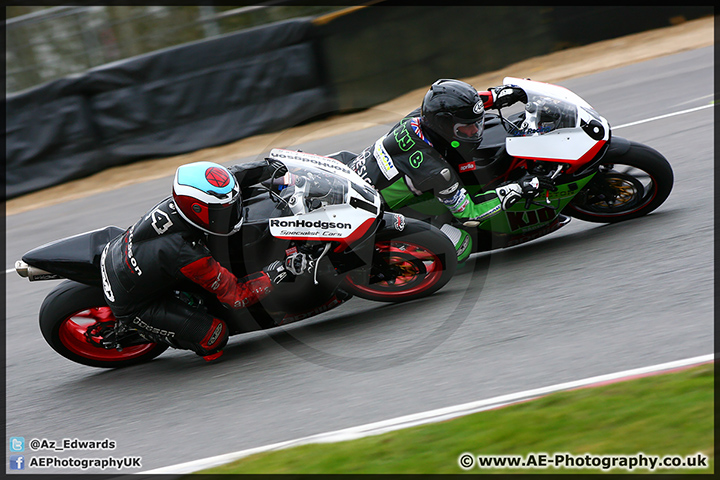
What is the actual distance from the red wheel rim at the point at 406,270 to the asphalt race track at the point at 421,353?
15cm

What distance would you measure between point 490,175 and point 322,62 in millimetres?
6714

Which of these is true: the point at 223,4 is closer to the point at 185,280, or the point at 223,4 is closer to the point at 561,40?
the point at 561,40

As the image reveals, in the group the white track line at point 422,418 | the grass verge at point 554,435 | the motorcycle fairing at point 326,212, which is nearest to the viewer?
the grass verge at point 554,435

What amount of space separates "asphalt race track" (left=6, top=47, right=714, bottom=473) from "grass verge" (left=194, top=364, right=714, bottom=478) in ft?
0.97

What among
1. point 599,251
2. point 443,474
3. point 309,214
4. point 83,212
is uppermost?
point 309,214

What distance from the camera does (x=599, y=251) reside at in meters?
5.30

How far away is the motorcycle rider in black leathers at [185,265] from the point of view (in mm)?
4398

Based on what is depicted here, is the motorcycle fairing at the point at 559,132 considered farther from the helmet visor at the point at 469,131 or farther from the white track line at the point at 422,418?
the white track line at the point at 422,418

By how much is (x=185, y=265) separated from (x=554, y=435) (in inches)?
97.7

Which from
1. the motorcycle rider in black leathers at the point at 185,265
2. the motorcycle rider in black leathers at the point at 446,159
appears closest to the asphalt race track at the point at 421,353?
the motorcycle rider in black leathers at the point at 185,265

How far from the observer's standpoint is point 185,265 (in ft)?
14.7

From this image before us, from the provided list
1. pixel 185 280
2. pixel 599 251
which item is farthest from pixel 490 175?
→ pixel 185 280

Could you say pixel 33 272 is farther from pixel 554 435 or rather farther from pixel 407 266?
pixel 554 435

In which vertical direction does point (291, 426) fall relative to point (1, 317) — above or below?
above
